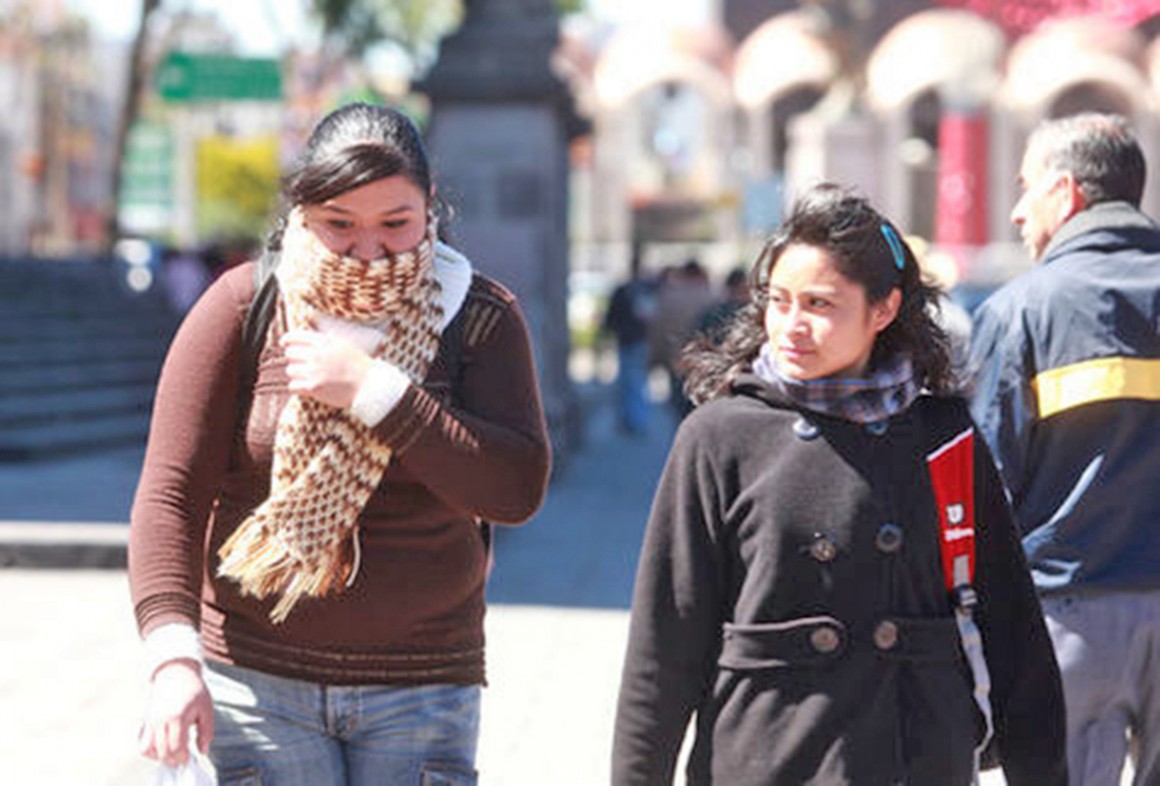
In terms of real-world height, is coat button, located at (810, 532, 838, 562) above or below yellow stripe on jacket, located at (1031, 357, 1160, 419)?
below

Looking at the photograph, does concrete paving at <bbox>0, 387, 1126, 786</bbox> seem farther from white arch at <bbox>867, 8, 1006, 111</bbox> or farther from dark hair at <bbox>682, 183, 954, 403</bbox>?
white arch at <bbox>867, 8, 1006, 111</bbox>

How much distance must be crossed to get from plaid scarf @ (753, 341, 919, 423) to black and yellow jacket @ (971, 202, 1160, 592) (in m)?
1.34

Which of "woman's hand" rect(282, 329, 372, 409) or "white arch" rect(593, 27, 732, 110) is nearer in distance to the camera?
"woman's hand" rect(282, 329, 372, 409)

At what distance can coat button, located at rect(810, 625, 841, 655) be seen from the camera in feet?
9.94

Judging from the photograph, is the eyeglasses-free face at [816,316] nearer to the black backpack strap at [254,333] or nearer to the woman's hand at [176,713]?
the black backpack strap at [254,333]

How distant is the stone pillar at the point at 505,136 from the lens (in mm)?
14273

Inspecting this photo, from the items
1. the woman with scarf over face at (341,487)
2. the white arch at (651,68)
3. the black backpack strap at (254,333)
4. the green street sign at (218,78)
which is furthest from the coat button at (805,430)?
the white arch at (651,68)

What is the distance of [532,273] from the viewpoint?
14.3 metres

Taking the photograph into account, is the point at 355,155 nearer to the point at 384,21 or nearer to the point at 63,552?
the point at 63,552

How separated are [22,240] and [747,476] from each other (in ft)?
218

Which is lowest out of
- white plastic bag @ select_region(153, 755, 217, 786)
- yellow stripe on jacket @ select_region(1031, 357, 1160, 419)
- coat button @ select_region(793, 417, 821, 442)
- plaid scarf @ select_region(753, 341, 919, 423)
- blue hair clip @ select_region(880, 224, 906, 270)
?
white plastic bag @ select_region(153, 755, 217, 786)

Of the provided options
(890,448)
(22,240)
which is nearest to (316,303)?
(890,448)

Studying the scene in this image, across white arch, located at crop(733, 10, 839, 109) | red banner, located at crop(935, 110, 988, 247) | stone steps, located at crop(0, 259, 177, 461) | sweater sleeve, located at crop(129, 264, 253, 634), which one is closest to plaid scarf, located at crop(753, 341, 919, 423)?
sweater sleeve, located at crop(129, 264, 253, 634)

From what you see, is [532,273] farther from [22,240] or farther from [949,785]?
[22,240]
